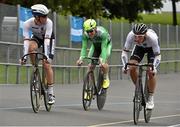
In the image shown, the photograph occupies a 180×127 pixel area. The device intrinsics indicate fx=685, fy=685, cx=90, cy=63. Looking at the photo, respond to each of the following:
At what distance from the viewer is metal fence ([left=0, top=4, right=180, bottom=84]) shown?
19844 mm

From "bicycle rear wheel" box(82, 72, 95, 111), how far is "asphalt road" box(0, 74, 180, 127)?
0.18m

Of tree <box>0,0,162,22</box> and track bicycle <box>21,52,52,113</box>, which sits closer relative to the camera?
track bicycle <box>21,52,52,113</box>

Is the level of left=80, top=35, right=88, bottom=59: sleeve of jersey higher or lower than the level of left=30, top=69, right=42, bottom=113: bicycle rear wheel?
higher

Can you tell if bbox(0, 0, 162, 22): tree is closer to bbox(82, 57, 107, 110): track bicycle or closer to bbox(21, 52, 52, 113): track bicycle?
bbox(82, 57, 107, 110): track bicycle

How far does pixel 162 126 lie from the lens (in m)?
11.5

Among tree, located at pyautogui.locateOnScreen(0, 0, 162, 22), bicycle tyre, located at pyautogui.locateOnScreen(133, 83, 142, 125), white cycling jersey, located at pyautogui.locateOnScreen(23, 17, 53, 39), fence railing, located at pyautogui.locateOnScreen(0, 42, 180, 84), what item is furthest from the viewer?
tree, located at pyautogui.locateOnScreen(0, 0, 162, 22)

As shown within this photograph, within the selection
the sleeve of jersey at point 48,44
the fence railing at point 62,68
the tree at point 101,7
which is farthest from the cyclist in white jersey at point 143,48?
the tree at point 101,7

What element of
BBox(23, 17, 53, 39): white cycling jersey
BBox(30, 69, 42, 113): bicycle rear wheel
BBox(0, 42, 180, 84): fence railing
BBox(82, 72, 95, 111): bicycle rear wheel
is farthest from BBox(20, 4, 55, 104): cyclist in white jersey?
BBox(0, 42, 180, 84): fence railing

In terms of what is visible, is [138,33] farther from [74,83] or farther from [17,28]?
[74,83]

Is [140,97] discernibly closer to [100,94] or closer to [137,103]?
[137,103]

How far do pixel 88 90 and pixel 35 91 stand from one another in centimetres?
145

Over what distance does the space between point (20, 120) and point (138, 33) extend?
2462mm

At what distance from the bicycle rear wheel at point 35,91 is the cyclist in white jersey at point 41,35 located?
8.5 inches

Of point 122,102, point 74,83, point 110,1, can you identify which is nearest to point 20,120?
point 122,102
